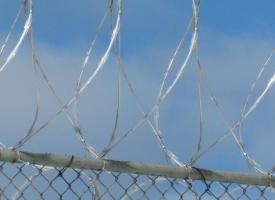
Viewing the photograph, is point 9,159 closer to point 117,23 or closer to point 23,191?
point 23,191

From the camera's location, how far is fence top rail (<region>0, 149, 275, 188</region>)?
583cm

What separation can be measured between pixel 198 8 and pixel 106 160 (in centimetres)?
101

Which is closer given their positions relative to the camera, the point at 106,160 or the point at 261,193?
the point at 106,160

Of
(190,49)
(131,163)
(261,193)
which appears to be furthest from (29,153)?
(261,193)

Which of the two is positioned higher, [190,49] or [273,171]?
[190,49]

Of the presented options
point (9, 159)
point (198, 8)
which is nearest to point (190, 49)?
point (198, 8)

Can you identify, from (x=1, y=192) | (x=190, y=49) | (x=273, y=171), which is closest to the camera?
(x=1, y=192)

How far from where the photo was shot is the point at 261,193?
6.59m

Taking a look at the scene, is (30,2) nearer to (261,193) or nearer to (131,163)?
(131,163)

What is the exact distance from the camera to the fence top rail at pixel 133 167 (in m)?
5.83

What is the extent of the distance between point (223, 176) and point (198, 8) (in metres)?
0.98

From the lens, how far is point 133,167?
20.1 feet

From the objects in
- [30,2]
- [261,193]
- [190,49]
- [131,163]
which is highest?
[30,2]

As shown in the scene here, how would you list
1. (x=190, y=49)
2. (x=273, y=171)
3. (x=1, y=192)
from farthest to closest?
1. (x=273, y=171)
2. (x=190, y=49)
3. (x=1, y=192)
